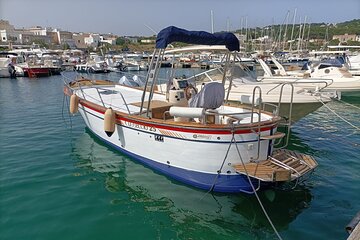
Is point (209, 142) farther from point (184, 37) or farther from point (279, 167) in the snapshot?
point (184, 37)

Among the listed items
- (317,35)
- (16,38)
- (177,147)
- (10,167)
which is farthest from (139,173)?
(16,38)

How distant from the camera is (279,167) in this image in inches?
247

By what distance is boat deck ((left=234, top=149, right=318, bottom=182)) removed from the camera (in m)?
5.82

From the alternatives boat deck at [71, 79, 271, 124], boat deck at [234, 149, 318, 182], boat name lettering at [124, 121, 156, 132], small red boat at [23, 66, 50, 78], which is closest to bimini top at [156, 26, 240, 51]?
boat deck at [71, 79, 271, 124]

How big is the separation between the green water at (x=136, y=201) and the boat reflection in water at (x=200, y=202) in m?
0.02

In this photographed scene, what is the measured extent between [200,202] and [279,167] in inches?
76.0

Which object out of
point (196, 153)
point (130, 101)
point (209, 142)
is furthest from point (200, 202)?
point (130, 101)

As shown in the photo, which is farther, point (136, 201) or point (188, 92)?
point (188, 92)

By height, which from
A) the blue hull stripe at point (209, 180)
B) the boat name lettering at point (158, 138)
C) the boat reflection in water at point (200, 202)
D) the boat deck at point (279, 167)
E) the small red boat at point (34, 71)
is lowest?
the boat reflection in water at point (200, 202)

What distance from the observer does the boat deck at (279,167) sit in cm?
582

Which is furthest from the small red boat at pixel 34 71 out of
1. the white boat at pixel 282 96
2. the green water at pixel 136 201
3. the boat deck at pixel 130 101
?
the green water at pixel 136 201

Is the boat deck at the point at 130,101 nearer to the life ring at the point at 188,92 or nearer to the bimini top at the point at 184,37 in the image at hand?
the life ring at the point at 188,92

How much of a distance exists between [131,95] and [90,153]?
311 centimetres

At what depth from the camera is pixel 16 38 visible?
419 feet
